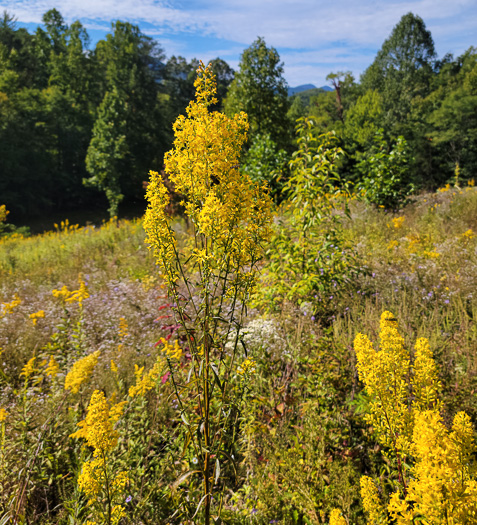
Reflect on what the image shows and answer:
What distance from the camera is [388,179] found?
7707mm

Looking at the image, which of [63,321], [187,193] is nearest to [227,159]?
[187,193]

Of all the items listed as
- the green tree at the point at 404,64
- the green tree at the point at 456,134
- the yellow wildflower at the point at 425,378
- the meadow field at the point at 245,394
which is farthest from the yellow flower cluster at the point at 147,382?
the green tree at the point at 404,64

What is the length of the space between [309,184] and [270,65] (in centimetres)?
1328

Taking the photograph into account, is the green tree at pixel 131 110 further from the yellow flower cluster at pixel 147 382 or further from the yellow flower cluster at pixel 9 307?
the yellow flower cluster at pixel 147 382

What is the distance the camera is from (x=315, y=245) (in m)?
3.99

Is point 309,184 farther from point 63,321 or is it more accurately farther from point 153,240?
point 63,321

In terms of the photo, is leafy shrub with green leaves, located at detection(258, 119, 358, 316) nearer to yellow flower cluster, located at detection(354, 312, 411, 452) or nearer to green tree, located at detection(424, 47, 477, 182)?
yellow flower cluster, located at detection(354, 312, 411, 452)

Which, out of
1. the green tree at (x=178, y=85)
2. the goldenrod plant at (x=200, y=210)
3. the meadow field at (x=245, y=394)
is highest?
the green tree at (x=178, y=85)

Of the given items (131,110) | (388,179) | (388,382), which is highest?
(131,110)

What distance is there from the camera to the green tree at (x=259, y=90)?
46.9ft

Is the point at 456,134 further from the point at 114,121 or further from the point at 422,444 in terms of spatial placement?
the point at 422,444

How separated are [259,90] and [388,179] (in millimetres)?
9158

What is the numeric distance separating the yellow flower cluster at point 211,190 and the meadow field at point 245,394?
56 centimetres

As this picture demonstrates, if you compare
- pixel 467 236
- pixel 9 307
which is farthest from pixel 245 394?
pixel 467 236
